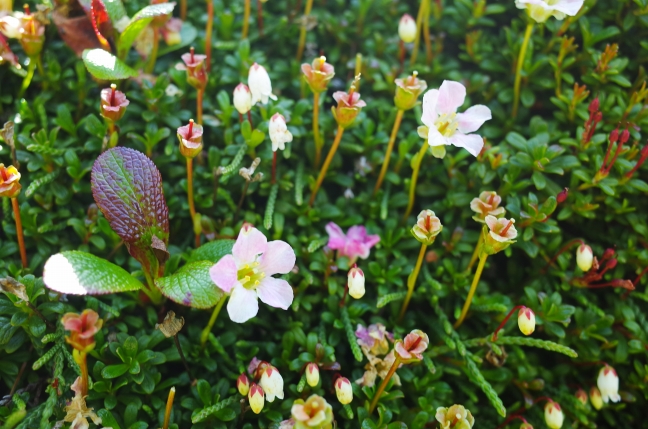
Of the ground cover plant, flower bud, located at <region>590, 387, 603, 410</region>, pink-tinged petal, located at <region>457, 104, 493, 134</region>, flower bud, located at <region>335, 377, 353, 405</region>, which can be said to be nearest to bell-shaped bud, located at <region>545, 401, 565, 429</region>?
the ground cover plant

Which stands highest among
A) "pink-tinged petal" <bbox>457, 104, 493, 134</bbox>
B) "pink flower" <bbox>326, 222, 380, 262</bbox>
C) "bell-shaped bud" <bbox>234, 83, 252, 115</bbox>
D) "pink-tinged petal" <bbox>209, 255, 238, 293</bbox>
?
"bell-shaped bud" <bbox>234, 83, 252, 115</bbox>

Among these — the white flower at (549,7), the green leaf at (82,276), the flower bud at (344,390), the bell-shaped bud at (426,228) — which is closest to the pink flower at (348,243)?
the bell-shaped bud at (426,228)

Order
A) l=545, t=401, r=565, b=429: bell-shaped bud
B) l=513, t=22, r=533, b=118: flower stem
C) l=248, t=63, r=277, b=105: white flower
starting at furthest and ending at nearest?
1. l=513, t=22, r=533, b=118: flower stem
2. l=248, t=63, r=277, b=105: white flower
3. l=545, t=401, r=565, b=429: bell-shaped bud

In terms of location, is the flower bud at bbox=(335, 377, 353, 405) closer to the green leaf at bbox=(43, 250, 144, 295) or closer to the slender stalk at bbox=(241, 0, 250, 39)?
the green leaf at bbox=(43, 250, 144, 295)

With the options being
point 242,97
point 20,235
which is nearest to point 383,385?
point 242,97

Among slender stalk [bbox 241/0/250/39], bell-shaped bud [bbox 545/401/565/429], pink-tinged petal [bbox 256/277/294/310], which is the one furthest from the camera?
slender stalk [bbox 241/0/250/39]

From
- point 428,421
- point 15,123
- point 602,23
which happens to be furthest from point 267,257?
point 602,23

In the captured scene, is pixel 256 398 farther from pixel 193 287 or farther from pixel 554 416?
pixel 554 416

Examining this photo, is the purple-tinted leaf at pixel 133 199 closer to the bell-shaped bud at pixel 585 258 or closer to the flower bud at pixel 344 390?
the flower bud at pixel 344 390
